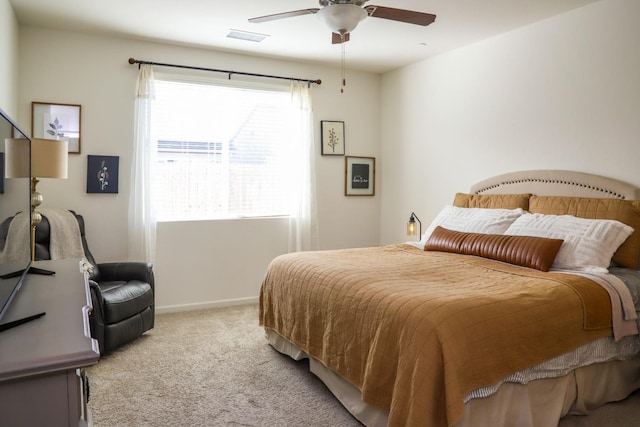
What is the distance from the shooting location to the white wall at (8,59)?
3.11 meters

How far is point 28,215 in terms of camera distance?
201 cm

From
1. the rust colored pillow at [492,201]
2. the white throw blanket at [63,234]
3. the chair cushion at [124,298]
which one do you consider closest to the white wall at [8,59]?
the white throw blanket at [63,234]

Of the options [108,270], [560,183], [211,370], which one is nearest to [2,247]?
[211,370]

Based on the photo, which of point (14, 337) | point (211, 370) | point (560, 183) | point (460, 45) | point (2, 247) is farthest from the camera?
point (460, 45)

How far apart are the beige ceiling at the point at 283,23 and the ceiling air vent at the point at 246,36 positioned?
0.24 ft

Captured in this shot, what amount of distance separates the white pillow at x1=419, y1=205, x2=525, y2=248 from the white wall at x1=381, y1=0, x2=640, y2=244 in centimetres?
57

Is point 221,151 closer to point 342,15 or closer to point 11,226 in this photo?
point 342,15

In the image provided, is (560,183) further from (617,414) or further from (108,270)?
(108,270)

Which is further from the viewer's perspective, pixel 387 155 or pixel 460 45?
pixel 387 155

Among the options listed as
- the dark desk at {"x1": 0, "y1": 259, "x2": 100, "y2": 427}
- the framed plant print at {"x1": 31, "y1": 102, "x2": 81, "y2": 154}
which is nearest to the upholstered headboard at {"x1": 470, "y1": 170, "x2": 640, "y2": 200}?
the dark desk at {"x1": 0, "y1": 259, "x2": 100, "y2": 427}

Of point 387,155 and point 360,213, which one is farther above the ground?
point 387,155

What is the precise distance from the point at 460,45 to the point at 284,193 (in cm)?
231

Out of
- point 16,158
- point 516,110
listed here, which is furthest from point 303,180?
point 16,158

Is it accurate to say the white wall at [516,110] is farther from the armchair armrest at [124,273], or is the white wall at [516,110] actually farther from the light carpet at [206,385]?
the armchair armrest at [124,273]
